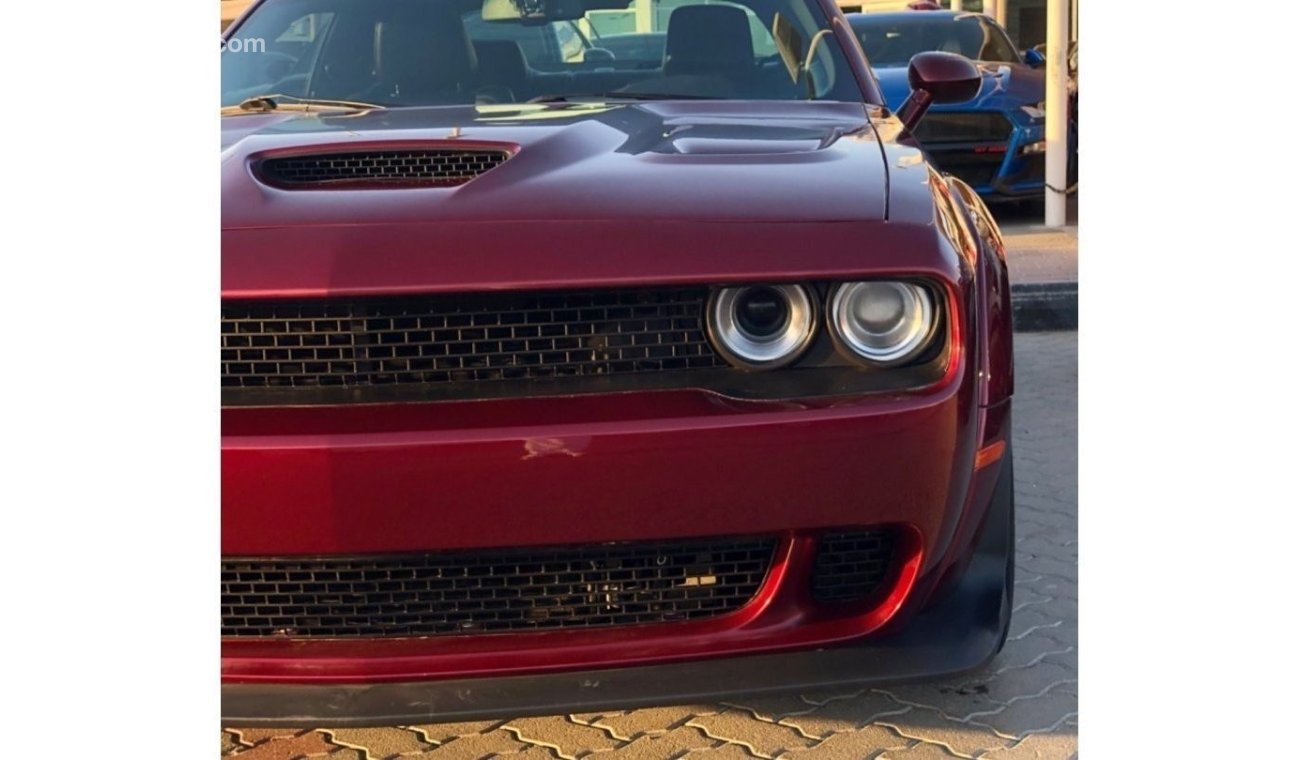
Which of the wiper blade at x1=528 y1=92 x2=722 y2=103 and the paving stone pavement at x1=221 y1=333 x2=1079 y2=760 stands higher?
the wiper blade at x1=528 y1=92 x2=722 y2=103

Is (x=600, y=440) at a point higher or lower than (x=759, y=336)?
lower

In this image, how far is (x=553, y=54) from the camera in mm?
3482

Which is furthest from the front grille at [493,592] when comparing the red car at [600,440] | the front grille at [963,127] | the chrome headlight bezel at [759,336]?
the front grille at [963,127]

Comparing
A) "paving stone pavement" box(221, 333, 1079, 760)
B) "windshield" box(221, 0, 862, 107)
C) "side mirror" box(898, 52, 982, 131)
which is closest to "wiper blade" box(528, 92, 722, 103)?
"windshield" box(221, 0, 862, 107)

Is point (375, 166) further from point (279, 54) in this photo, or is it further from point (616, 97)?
point (279, 54)

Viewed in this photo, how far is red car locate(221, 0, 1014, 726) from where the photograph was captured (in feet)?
6.63

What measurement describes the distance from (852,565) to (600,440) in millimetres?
453

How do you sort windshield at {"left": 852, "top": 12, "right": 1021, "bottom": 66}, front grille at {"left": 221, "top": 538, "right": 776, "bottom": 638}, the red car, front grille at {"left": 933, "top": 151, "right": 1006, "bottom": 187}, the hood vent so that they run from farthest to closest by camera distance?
windshield at {"left": 852, "top": 12, "right": 1021, "bottom": 66} → front grille at {"left": 933, "top": 151, "right": 1006, "bottom": 187} → the hood vent → front grille at {"left": 221, "top": 538, "right": 776, "bottom": 638} → the red car

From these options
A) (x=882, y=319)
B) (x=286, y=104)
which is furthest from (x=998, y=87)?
(x=882, y=319)

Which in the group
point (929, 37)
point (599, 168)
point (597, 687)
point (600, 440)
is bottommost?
point (597, 687)

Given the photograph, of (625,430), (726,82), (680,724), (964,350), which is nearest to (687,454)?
(625,430)

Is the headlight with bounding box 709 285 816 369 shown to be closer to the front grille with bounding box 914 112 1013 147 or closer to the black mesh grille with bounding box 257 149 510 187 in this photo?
the black mesh grille with bounding box 257 149 510 187

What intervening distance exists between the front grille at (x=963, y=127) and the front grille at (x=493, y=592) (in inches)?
302
